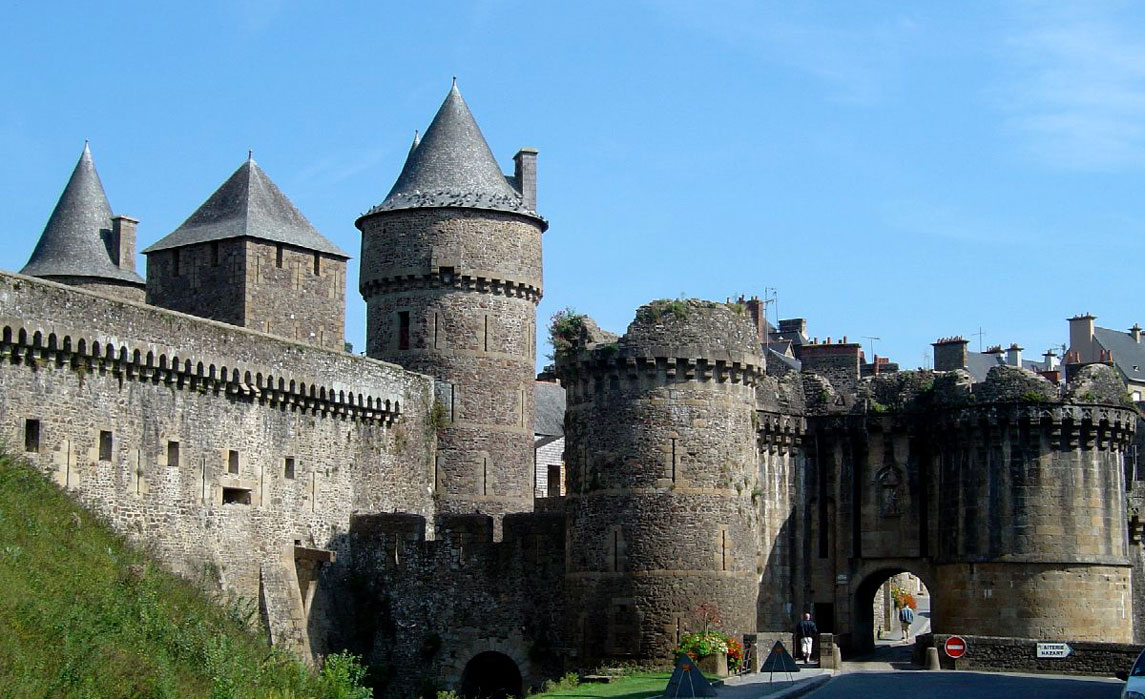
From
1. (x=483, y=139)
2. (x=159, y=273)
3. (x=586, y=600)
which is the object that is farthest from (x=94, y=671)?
(x=483, y=139)

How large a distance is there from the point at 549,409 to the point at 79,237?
65.4ft

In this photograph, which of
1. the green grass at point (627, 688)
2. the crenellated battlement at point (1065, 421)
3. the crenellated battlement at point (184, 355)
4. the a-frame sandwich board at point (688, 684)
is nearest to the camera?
the a-frame sandwich board at point (688, 684)

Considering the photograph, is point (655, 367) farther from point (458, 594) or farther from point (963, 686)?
point (963, 686)

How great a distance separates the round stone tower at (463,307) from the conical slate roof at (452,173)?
34 millimetres

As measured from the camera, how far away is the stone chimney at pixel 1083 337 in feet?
250

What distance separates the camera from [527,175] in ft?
147

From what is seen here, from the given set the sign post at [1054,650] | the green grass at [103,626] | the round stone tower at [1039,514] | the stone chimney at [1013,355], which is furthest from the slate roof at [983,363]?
the green grass at [103,626]

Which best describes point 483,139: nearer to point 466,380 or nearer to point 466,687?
point 466,380

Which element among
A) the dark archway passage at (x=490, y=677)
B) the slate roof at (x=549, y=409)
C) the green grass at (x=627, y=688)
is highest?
the slate roof at (x=549, y=409)

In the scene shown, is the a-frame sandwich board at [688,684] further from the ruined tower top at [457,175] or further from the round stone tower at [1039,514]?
the ruined tower top at [457,175]

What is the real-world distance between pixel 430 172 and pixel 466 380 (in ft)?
16.9

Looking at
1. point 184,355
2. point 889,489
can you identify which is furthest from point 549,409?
point 184,355

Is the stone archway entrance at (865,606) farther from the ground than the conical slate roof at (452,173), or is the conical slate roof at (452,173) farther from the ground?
the conical slate roof at (452,173)

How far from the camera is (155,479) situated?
34.5m
